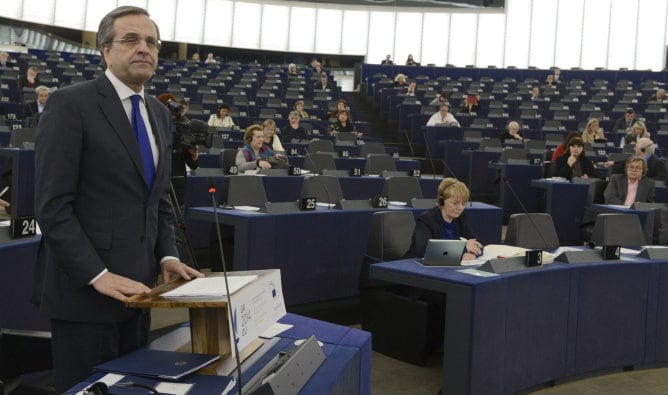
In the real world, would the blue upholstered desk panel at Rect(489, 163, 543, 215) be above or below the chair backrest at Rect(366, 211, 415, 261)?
above

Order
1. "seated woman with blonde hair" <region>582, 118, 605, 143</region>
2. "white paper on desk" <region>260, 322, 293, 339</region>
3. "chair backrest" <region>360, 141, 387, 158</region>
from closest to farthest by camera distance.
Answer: "white paper on desk" <region>260, 322, 293, 339</region>
"chair backrest" <region>360, 141, 387, 158</region>
"seated woman with blonde hair" <region>582, 118, 605, 143</region>

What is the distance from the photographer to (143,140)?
164 centimetres

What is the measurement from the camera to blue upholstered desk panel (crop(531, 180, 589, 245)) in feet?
23.8

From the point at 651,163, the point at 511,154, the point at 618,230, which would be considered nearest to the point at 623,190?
the point at 651,163

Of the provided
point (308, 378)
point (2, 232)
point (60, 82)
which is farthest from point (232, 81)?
point (308, 378)

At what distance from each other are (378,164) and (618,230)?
3471 millimetres

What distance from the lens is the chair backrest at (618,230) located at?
4344 mm

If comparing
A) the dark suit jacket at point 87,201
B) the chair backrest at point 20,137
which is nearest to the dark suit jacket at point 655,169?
the chair backrest at point 20,137

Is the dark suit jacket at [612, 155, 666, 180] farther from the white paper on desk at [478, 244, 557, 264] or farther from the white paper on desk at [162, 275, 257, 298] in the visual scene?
the white paper on desk at [162, 275, 257, 298]

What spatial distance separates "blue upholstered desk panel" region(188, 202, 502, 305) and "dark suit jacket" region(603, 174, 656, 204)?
2.53m

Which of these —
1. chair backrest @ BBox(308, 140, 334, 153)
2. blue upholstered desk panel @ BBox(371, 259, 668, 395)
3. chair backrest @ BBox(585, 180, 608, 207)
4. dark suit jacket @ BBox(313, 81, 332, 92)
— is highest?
dark suit jacket @ BBox(313, 81, 332, 92)

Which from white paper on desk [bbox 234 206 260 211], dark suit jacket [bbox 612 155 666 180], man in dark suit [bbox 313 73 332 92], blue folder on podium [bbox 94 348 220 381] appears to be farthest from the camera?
man in dark suit [bbox 313 73 332 92]

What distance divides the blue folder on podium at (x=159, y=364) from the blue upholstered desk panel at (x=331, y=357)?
0.04 m

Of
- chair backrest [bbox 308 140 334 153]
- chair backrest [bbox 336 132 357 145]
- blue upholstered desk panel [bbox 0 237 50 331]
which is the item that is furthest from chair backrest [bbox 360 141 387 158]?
blue upholstered desk panel [bbox 0 237 50 331]
